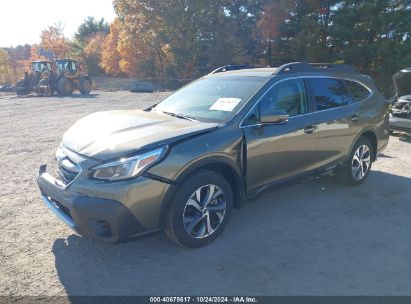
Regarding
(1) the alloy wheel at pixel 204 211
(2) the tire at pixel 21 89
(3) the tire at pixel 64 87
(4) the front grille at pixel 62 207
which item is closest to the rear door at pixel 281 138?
(1) the alloy wheel at pixel 204 211

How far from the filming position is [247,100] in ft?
12.5

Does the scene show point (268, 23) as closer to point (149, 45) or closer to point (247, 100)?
point (149, 45)

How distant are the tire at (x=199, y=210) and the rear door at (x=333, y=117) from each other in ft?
5.40

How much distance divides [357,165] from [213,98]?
2.57 metres

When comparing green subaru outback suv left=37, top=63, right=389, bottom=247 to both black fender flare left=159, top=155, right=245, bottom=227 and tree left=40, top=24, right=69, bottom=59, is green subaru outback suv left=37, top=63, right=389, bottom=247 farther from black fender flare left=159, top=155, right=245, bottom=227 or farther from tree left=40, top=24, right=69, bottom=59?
tree left=40, top=24, right=69, bottom=59

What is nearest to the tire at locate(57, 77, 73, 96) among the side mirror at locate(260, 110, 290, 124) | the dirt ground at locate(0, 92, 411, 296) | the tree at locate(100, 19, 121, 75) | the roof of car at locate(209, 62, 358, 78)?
the dirt ground at locate(0, 92, 411, 296)

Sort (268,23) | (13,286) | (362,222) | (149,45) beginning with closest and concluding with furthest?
(13,286) < (362,222) < (268,23) < (149,45)

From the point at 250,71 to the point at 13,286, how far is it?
348 cm

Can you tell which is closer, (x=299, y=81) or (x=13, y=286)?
(x=13, y=286)

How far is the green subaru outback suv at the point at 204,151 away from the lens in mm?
3023

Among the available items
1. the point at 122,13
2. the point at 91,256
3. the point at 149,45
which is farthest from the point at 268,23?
the point at 91,256

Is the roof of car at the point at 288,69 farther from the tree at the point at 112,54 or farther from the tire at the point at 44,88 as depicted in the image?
the tree at the point at 112,54

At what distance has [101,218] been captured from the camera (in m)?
2.96

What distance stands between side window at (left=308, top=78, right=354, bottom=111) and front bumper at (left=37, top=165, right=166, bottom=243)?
2.65 metres
